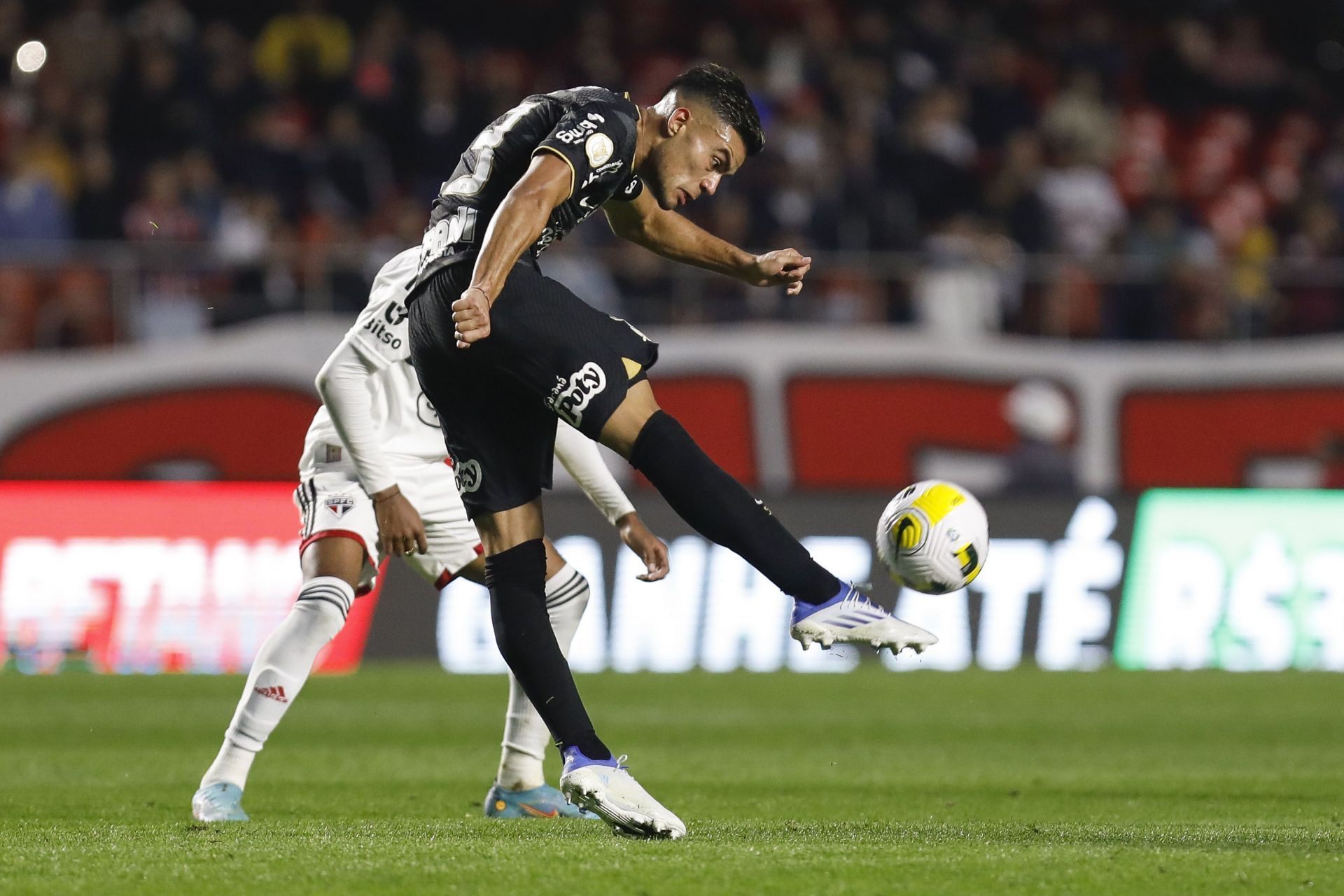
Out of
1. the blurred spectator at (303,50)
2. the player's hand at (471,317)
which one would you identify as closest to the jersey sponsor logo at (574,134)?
the player's hand at (471,317)

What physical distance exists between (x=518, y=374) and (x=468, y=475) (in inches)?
18.3

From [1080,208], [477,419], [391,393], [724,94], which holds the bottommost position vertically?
[477,419]

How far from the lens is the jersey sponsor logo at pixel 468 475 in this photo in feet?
17.4

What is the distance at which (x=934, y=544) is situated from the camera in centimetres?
522

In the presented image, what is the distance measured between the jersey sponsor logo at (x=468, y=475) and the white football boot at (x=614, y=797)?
0.78m

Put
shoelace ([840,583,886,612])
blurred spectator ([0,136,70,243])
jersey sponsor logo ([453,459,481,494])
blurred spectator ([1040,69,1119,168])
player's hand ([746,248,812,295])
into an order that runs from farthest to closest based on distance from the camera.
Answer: blurred spectator ([1040,69,1119,168]) < blurred spectator ([0,136,70,243]) < player's hand ([746,248,812,295]) < jersey sponsor logo ([453,459,481,494]) < shoelace ([840,583,886,612])

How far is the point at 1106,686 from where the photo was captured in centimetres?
1236

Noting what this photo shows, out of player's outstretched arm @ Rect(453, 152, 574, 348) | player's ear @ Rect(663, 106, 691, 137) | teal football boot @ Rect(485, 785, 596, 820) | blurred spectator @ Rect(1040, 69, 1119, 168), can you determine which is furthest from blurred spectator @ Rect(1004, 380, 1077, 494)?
player's outstretched arm @ Rect(453, 152, 574, 348)

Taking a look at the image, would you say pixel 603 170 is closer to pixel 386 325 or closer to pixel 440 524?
pixel 386 325

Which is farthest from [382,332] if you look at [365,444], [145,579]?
[145,579]

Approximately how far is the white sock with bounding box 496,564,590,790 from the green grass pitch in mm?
290

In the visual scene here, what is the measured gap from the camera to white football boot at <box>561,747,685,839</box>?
499cm

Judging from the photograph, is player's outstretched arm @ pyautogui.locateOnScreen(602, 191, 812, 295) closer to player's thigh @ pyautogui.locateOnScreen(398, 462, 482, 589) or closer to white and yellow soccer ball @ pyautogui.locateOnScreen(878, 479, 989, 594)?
white and yellow soccer ball @ pyautogui.locateOnScreen(878, 479, 989, 594)

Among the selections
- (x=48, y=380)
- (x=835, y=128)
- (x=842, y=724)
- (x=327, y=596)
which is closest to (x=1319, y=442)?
(x=835, y=128)
